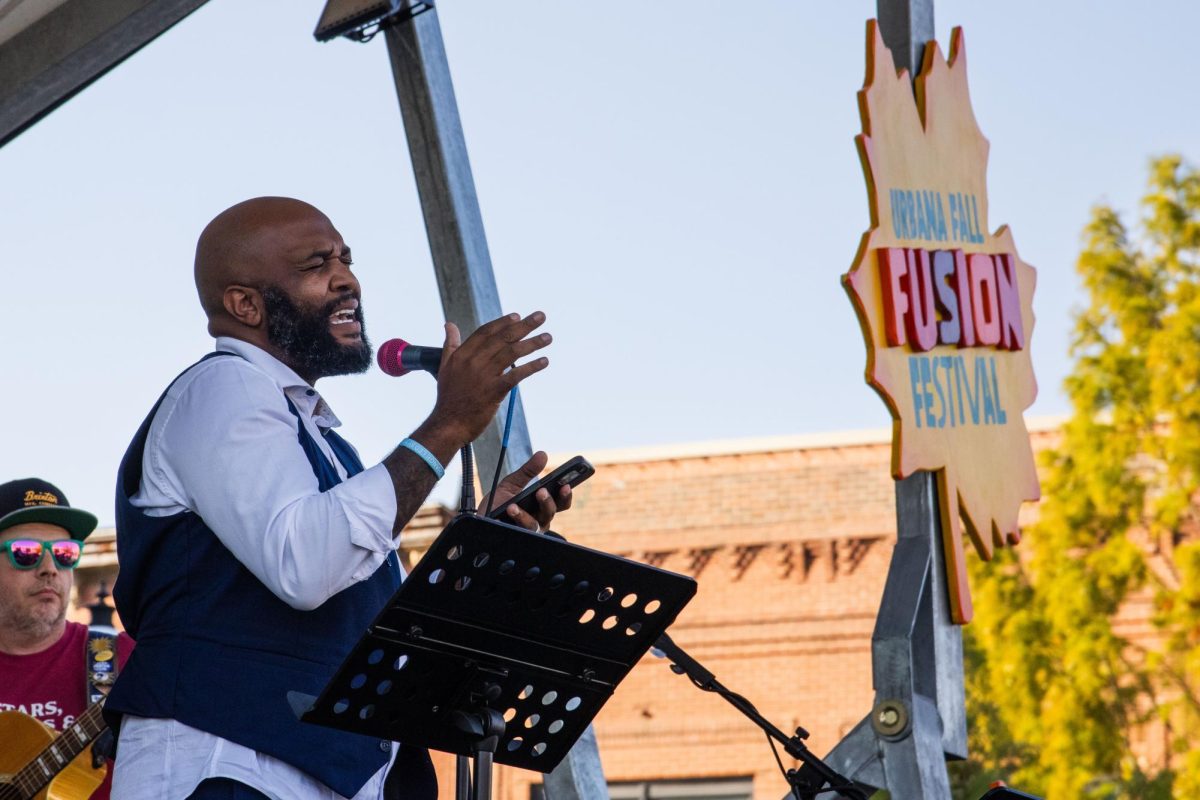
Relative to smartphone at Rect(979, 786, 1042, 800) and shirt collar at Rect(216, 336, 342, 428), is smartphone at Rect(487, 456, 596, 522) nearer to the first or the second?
shirt collar at Rect(216, 336, 342, 428)

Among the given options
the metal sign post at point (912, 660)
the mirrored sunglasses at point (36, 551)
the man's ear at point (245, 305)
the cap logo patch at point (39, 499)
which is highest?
the man's ear at point (245, 305)

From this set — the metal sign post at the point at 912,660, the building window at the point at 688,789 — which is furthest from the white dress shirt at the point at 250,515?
the building window at the point at 688,789

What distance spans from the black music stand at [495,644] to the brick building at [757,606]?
550 inches

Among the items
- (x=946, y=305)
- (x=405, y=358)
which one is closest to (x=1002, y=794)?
(x=405, y=358)

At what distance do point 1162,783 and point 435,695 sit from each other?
1274 centimetres

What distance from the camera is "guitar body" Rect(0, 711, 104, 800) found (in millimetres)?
4375

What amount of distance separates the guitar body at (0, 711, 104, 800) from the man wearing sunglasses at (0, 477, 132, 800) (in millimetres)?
33

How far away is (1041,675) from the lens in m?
14.4

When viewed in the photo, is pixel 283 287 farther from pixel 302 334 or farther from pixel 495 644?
pixel 495 644

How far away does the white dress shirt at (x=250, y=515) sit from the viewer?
234cm

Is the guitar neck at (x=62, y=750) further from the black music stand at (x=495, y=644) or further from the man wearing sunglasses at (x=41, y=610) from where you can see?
the black music stand at (x=495, y=644)

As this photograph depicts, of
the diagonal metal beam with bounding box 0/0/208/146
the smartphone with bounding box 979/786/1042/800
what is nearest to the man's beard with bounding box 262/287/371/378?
the smartphone with bounding box 979/786/1042/800

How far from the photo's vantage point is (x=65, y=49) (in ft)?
14.2

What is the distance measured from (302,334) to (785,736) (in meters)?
1.44
